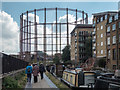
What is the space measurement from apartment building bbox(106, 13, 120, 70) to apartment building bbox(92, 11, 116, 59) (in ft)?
29.2

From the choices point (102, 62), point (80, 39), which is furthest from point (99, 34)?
point (80, 39)

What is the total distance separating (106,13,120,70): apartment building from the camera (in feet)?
150

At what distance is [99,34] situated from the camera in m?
63.9

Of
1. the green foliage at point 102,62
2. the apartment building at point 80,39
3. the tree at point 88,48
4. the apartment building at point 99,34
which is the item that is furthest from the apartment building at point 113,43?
the apartment building at point 80,39

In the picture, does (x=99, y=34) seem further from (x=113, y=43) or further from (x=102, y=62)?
(x=113, y=43)

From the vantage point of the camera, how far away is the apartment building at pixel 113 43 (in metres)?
45.6

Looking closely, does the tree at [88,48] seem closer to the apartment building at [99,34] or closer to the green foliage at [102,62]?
the apartment building at [99,34]

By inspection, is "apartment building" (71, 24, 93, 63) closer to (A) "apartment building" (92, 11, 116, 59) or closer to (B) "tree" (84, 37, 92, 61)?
(B) "tree" (84, 37, 92, 61)

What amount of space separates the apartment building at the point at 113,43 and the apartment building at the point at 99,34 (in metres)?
8.91

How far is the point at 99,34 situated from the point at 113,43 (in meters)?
16.3

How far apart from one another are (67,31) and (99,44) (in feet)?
42.2

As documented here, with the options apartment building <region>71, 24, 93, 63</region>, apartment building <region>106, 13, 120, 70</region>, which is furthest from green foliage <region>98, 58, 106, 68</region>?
apartment building <region>71, 24, 93, 63</region>

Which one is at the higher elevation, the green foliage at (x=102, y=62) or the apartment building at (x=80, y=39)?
the apartment building at (x=80, y=39)

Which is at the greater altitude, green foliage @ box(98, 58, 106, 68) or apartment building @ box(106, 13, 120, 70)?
apartment building @ box(106, 13, 120, 70)
